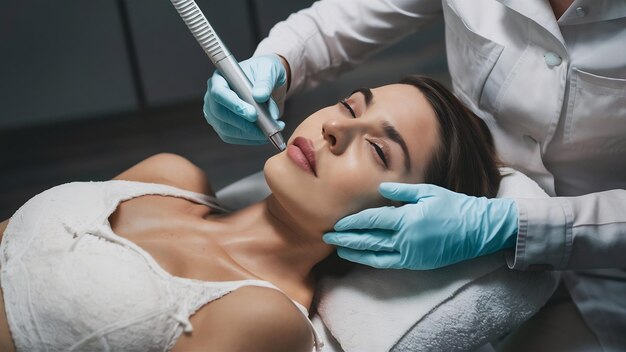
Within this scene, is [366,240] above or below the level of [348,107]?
below

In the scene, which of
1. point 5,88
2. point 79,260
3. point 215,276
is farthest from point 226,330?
point 5,88

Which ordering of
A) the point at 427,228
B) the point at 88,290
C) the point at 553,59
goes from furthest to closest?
1. the point at 553,59
2. the point at 427,228
3. the point at 88,290

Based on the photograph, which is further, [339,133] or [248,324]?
[339,133]

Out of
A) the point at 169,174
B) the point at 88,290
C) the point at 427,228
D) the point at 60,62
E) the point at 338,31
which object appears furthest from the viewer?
the point at 60,62

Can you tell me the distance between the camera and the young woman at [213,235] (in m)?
1.07

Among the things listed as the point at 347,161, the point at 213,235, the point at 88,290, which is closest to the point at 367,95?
the point at 347,161

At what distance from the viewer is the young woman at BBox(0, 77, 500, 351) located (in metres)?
1.07

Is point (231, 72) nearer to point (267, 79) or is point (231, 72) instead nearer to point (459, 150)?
point (267, 79)

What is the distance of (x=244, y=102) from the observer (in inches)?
49.1

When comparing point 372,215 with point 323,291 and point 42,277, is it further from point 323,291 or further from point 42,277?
point 42,277

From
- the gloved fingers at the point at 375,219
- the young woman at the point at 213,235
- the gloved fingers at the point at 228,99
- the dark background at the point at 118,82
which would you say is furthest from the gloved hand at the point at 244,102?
the dark background at the point at 118,82

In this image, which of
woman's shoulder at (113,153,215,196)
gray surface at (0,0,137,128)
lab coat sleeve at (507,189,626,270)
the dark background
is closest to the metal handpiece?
woman's shoulder at (113,153,215,196)

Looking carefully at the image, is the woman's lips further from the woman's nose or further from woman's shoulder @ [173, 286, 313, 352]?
woman's shoulder @ [173, 286, 313, 352]

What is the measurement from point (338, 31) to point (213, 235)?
0.60 m
